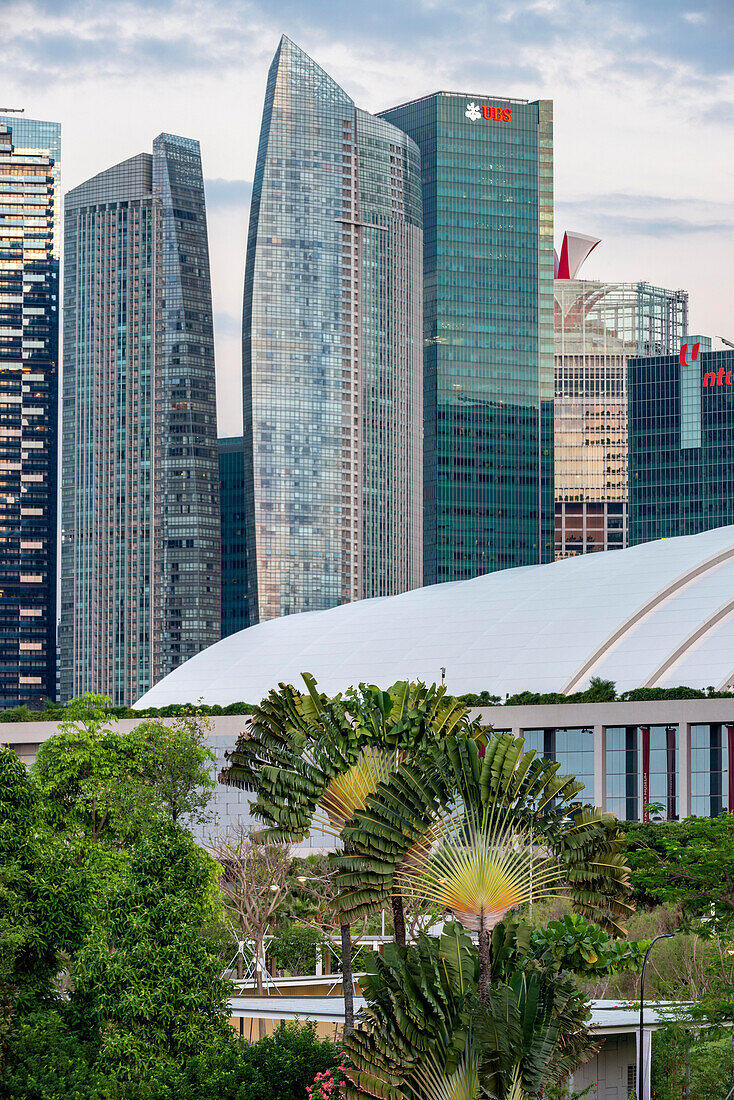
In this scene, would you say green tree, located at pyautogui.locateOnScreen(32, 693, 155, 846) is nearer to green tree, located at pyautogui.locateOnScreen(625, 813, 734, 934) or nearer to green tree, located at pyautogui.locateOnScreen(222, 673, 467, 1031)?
green tree, located at pyautogui.locateOnScreen(625, 813, 734, 934)

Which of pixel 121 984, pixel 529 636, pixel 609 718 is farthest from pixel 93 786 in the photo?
pixel 529 636

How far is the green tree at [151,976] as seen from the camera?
42500 mm

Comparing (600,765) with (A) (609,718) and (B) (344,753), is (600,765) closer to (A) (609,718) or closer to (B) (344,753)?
(A) (609,718)

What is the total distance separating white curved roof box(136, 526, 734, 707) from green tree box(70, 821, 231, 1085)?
56.0 meters

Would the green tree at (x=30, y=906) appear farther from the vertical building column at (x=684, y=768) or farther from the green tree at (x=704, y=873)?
the vertical building column at (x=684, y=768)

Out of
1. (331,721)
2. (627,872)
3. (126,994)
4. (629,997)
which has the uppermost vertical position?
Answer: (331,721)

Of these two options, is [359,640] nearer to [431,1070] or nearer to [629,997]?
[629,997]

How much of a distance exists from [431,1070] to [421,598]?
9652cm

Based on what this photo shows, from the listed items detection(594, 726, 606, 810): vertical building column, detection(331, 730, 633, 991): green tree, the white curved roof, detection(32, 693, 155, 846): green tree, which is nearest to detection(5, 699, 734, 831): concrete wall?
detection(594, 726, 606, 810): vertical building column

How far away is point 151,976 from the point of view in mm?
43312

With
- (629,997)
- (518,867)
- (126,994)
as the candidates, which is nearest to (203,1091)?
(126,994)

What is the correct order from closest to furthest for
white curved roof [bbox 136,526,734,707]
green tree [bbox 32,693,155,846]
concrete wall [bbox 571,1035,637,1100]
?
concrete wall [bbox 571,1035,637,1100] < green tree [bbox 32,693,155,846] < white curved roof [bbox 136,526,734,707]

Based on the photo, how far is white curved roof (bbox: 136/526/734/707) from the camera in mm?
100250

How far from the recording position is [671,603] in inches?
4109
